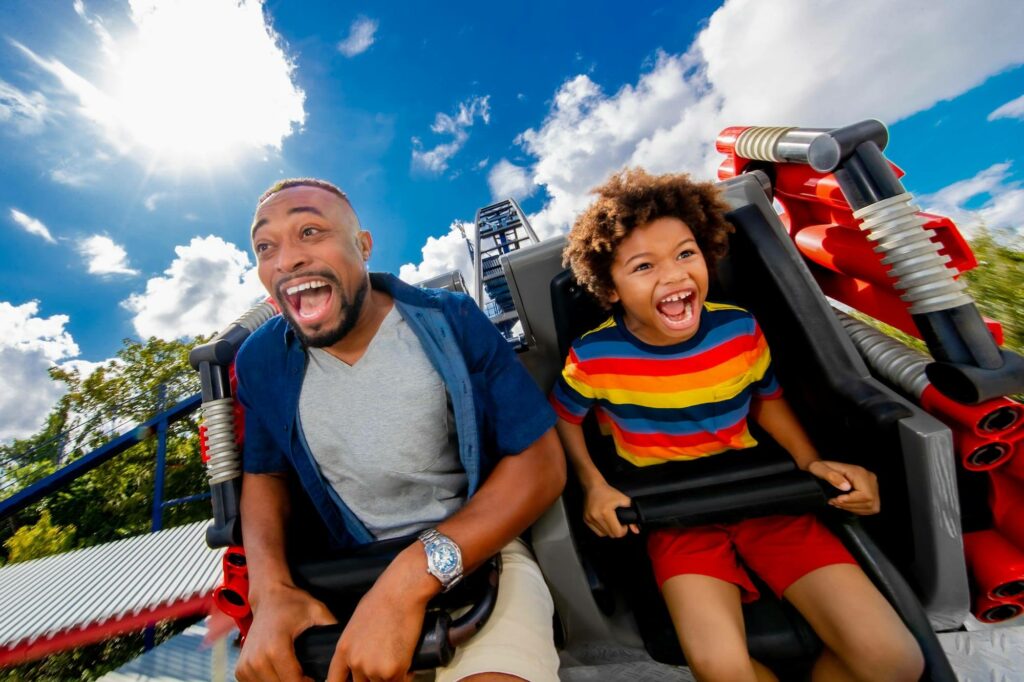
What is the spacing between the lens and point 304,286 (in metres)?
1.18

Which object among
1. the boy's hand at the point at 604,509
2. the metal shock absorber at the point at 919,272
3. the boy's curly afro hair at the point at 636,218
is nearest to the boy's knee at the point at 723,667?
the boy's hand at the point at 604,509

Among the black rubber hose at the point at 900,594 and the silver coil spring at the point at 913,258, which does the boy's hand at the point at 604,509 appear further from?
the silver coil spring at the point at 913,258

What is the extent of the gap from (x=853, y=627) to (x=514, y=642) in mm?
776

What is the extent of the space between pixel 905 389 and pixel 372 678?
141 centimetres

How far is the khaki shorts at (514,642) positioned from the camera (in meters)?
0.88

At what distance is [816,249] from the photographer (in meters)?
1.61

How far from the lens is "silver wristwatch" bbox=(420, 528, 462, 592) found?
36.9 inches

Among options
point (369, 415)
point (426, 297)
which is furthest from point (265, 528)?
point (426, 297)

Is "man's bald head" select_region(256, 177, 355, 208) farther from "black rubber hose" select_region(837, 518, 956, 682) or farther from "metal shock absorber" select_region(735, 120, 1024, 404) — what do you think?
"black rubber hose" select_region(837, 518, 956, 682)

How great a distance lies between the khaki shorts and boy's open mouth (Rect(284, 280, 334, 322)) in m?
0.82

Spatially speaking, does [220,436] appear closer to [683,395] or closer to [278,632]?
[278,632]

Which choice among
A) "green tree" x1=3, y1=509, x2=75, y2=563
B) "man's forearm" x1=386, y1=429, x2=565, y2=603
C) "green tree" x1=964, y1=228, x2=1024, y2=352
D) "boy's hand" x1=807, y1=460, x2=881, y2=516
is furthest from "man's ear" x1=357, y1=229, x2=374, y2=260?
"green tree" x1=3, y1=509, x2=75, y2=563

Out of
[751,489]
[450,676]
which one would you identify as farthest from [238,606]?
[751,489]

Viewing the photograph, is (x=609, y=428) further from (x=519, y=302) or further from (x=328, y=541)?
(x=328, y=541)
